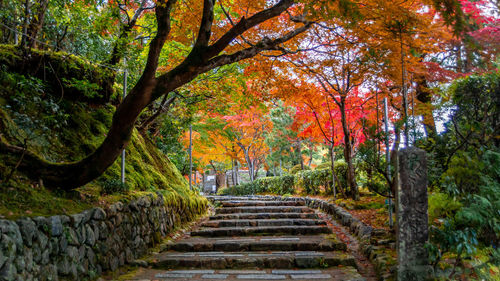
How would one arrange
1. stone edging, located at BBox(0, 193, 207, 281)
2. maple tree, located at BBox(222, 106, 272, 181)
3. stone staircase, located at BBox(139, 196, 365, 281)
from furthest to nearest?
1. maple tree, located at BBox(222, 106, 272, 181)
2. stone staircase, located at BBox(139, 196, 365, 281)
3. stone edging, located at BBox(0, 193, 207, 281)

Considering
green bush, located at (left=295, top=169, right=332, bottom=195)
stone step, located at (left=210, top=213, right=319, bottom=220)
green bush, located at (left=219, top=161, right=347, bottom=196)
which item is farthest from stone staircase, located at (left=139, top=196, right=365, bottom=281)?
green bush, located at (left=295, top=169, right=332, bottom=195)

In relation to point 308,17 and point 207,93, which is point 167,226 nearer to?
point 207,93

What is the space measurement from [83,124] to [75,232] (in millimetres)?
3307

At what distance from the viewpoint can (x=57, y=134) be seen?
18.5 feet

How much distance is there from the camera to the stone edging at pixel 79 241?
305 centimetres

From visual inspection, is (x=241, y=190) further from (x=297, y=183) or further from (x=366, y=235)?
(x=366, y=235)

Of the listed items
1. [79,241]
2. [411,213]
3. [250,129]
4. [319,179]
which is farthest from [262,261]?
[250,129]

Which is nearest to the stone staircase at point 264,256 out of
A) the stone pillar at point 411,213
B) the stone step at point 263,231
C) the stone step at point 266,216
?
the stone step at point 263,231

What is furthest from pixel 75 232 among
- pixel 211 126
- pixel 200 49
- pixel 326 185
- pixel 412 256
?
pixel 211 126

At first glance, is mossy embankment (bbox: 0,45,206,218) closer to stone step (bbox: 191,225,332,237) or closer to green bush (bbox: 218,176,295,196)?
stone step (bbox: 191,225,332,237)

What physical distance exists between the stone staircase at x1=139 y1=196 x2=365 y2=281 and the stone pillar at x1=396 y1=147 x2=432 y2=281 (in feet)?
2.98

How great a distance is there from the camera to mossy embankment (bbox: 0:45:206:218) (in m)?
3.87

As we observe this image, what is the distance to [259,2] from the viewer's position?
5703 millimetres

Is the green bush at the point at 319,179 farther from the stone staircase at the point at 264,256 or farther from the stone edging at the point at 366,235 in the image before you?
the stone staircase at the point at 264,256
